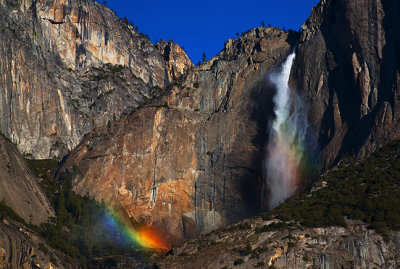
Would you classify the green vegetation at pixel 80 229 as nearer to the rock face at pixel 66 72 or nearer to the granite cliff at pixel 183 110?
the granite cliff at pixel 183 110

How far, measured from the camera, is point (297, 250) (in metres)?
98.1

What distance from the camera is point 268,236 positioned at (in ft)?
337

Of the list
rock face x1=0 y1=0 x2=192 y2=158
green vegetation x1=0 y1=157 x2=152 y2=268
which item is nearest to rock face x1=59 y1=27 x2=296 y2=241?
green vegetation x1=0 y1=157 x2=152 y2=268

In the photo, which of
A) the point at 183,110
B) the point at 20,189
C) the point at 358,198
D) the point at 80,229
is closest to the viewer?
the point at 358,198

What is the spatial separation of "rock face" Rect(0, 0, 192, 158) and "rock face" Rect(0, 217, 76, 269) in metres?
33.0

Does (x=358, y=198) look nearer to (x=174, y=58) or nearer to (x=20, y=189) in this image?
(x=20, y=189)

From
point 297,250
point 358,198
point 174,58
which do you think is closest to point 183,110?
point 174,58

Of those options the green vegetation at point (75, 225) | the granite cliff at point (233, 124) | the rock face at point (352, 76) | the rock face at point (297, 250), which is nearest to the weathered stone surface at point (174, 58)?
the granite cliff at point (233, 124)

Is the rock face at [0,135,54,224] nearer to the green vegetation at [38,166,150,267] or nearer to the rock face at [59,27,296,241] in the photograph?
the green vegetation at [38,166,150,267]

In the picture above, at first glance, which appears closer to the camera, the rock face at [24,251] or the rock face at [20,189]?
the rock face at [24,251]

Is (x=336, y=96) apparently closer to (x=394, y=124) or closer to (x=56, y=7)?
(x=394, y=124)

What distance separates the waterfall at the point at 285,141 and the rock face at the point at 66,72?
29071mm

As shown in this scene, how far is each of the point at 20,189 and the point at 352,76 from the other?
2122 inches

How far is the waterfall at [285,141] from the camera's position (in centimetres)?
13888
